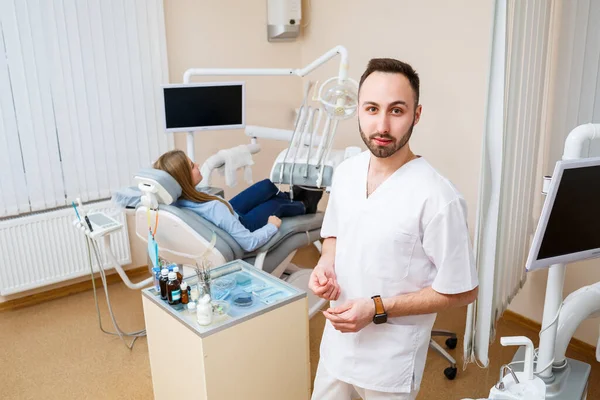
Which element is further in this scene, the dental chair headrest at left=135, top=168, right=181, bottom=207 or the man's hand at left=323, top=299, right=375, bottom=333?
the dental chair headrest at left=135, top=168, right=181, bottom=207

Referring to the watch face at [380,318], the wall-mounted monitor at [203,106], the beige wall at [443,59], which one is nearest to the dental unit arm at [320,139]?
the wall-mounted monitor at [203,106]

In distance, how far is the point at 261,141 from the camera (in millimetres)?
4285

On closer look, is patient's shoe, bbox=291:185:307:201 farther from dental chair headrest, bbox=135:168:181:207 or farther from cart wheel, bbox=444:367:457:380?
cart wheel, bbox=444:367:457:380

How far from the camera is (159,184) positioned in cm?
218

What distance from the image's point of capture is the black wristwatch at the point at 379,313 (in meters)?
1.30

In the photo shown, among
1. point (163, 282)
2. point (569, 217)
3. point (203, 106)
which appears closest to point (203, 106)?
point (203, 106)

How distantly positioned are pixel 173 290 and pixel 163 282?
54 millimetres

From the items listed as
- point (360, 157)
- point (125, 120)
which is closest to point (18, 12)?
point (125, 120)

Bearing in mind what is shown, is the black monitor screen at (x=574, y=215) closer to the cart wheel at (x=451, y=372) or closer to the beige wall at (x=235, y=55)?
the cart wheel at (x=451, y=372)

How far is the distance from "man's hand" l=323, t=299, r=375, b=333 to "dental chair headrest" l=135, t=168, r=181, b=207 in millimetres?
1155

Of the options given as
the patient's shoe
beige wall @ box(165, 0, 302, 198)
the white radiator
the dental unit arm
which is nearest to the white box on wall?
beige wall @ box(165, 0, 302, 198)

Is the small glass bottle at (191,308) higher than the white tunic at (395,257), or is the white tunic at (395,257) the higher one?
the white tunic at (395,257)

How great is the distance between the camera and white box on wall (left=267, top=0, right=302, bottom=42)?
393 cm

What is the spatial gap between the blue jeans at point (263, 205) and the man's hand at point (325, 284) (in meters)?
1.32
